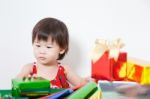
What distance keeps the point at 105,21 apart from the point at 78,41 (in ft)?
0.41

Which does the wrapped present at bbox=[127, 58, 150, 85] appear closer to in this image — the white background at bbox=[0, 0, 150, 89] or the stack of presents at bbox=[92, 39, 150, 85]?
the stack of presents at bbox=[92, 39, 150, 85]

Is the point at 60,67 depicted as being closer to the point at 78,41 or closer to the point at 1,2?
the point at 78,41

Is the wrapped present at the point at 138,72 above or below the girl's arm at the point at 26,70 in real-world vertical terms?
above

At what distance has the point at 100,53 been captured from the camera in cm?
82

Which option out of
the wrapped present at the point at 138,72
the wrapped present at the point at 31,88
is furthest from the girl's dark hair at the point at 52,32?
the wrapped present at the point at 31,88

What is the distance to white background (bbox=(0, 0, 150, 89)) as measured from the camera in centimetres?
107

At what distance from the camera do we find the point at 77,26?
108 cm

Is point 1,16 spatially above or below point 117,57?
above

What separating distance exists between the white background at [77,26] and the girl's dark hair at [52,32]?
12 centimetres

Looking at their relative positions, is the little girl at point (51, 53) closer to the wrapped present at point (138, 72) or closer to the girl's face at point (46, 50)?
the girl's face at point (46, 50)

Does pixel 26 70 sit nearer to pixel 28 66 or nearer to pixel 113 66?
A: pixel 28 66

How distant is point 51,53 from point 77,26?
0.63 feet

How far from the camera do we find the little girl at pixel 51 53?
92 centimetres

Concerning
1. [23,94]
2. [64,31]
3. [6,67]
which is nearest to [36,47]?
Result: [64,31]
